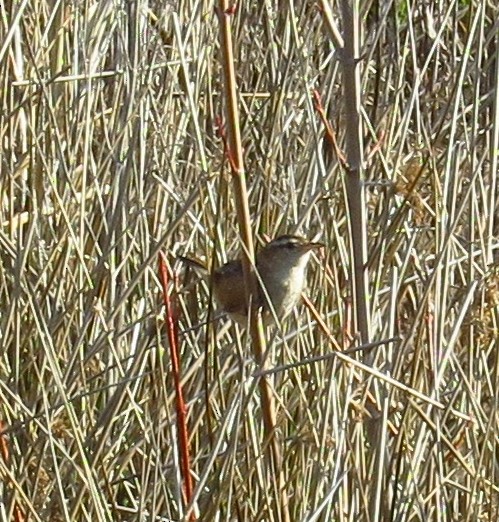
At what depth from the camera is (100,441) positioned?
1.91 meters

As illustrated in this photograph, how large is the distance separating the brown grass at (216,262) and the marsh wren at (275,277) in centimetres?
5

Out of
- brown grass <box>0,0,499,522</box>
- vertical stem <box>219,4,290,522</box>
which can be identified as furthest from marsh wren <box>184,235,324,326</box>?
vertical stem <box>219,4,290,522</box>

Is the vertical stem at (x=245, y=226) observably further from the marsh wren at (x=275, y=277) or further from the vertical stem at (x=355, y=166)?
the marsh wren at (x=275, y=277)

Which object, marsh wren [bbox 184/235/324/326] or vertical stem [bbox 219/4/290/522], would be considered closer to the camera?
vertical stem [bbox 219/4/290/522]

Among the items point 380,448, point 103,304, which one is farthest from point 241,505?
point 103,304

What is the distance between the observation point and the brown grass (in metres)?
1.86

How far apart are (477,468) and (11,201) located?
1035 mm

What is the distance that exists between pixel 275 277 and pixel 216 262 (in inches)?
12.8

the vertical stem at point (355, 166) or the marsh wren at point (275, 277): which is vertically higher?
the vertical stem at point (355, 166)

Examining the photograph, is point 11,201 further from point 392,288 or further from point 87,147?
point 392,288

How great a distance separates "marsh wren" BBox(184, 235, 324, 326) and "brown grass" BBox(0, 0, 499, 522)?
5 centimetres

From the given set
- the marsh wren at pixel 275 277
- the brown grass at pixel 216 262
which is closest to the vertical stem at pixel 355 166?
the brown grass at pixel 216 262

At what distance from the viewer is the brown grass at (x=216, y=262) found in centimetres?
186

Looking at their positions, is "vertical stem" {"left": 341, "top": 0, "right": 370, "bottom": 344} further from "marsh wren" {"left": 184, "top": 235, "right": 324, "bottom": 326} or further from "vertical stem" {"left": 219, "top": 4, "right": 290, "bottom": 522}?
"marsh wren" {"left": 184, "top": 235, "right": 324, "bottom": 326}
